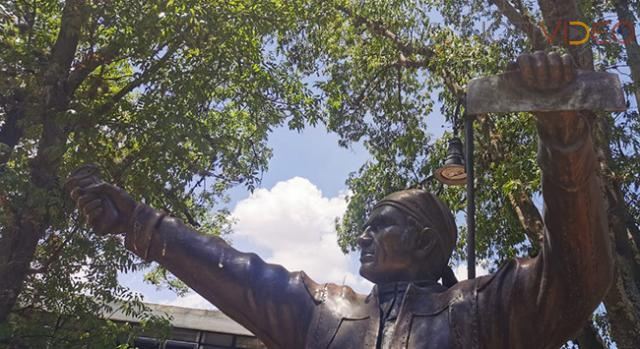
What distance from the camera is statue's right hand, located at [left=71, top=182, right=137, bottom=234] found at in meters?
2.88

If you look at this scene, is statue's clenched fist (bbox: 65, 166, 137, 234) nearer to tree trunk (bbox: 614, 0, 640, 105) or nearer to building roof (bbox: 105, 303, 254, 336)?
tree trunk (bbox: 614, 0, 640, 105)

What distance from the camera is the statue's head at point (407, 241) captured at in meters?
2.84

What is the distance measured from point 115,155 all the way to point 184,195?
3.30ft

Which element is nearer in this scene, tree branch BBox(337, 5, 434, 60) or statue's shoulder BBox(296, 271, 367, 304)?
statue's shoulder BBox(296, 271, 367, 304)

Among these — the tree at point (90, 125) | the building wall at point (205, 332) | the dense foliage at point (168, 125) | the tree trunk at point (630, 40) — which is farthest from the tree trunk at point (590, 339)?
the building wall at point (205, 332)

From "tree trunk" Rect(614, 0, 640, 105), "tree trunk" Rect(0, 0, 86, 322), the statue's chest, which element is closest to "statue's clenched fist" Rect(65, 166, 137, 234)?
the statue's chest

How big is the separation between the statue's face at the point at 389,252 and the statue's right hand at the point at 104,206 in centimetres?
114

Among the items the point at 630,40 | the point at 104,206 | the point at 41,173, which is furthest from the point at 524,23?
the point at 104,206

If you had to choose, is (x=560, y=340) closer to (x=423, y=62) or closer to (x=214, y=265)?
(x=214, y=265)

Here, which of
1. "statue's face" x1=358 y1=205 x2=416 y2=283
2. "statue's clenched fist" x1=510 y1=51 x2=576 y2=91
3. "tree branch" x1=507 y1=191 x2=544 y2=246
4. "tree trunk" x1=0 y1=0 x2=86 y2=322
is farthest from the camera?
"tree branch" x1=507 y1=191 x2=544 y2=246

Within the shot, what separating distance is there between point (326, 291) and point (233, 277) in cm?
43

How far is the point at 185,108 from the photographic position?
698 cm

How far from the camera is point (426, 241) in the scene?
9.47ft

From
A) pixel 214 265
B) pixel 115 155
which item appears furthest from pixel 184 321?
pixel 214 265
